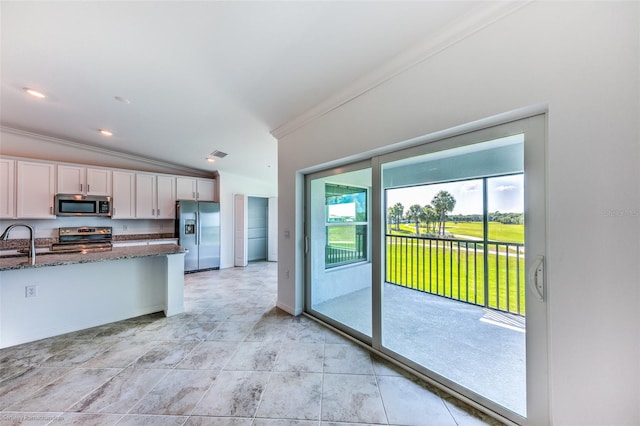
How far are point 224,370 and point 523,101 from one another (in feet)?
9.37

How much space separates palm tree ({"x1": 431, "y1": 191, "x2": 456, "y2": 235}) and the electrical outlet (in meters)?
4.21

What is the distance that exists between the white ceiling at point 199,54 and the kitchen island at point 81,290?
→ 73.3 inches

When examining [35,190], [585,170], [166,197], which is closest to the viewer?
[585,170]

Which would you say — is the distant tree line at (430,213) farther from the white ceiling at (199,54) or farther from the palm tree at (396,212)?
the white ceiling at (199,54)

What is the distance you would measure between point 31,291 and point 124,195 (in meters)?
2.90

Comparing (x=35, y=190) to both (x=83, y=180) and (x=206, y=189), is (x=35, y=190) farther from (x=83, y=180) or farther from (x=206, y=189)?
(x=206, y=189)

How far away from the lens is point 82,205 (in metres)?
4.41

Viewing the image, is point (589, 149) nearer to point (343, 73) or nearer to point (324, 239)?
point (343, 73)

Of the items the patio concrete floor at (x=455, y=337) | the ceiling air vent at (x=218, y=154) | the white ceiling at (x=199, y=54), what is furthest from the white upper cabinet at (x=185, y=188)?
the patio concrete floor at (x=455, y=337)

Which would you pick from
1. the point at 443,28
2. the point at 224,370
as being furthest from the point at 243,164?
the point at 443,28

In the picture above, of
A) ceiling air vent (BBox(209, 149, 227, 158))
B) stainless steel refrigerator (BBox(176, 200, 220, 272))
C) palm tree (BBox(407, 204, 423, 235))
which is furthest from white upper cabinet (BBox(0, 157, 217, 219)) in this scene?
palm tree (BBox(407, 204, 423, 235))

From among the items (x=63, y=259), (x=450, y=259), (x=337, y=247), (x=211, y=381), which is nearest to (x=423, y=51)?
(x=450, y=259)

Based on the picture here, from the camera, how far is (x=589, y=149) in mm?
1127

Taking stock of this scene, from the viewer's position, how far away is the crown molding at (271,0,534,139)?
4.42 feet
